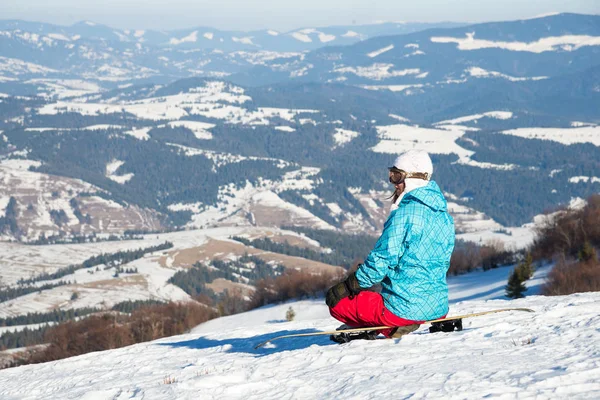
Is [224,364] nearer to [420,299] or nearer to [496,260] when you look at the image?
[420,299]

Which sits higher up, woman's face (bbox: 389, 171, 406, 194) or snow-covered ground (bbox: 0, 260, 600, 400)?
woman's face (bbox: 389, 171, 406, 194)

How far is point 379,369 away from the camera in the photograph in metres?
10.4

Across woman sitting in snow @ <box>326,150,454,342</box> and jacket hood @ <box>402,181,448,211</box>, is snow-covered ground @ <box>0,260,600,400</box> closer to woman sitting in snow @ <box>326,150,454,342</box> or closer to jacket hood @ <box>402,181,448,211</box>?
woman sitting in snow @ <box>326,150,454,342</box>

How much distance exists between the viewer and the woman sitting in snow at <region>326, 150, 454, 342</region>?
10.9 meters

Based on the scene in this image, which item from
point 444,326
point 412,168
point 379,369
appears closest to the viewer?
point 379,369

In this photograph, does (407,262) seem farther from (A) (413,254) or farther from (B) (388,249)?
(B) (388,249)

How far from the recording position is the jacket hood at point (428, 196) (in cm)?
1093

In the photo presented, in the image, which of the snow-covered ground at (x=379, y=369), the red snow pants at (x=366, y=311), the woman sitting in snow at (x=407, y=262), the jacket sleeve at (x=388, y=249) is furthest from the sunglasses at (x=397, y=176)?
the snow-covered ground at (x=379, y=369)

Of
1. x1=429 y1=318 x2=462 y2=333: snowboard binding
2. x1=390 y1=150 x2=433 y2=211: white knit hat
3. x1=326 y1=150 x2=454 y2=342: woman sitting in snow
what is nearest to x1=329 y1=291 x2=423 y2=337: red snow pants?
x1=326 y1=150 x2=454 y2=342: woman sitting in snow

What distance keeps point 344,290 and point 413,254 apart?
3.91 feet

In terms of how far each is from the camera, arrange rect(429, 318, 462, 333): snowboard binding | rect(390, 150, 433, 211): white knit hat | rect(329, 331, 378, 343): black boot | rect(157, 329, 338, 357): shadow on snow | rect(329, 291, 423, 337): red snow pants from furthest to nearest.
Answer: rect(157, 329, 338, 357): shadow on snow < rect(429, 318, 462, 333): snowboard binding < rect(329, 331, 378, 343): black boot < rect(329, 291, 423, 337): red snow pants < rect(390, 150, 433, 211): white knit hat

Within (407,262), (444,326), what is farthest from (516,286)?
(407,262)

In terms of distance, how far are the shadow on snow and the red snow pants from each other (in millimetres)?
826

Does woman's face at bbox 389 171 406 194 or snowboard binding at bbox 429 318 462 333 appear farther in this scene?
snowboard binding at bbox 429 318 462 333
